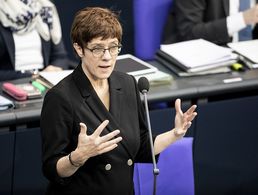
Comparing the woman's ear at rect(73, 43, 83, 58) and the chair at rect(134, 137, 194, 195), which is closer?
the woman's ear at rect(73, 43, 83, 58)

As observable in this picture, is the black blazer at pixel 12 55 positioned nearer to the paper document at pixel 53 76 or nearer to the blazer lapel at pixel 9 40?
the blazer lapel at pixel 9 40

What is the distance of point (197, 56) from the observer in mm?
2875

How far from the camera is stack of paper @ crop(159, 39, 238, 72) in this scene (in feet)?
9.30

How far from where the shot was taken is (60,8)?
13.2 ft

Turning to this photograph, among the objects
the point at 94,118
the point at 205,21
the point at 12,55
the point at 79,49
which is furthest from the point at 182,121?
the point at 205,21

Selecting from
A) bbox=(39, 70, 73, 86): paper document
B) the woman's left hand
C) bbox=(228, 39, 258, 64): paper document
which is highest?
the woman's left hand

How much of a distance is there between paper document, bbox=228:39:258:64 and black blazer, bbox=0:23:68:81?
0.92m

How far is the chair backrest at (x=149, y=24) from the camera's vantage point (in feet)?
10.5

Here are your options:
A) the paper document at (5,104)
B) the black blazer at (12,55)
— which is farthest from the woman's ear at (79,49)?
the black blazer at (12,55)

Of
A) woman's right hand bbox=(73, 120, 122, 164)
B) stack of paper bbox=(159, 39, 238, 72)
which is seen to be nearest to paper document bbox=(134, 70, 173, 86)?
stack of paper bbox=(159, 39, 238, 72)

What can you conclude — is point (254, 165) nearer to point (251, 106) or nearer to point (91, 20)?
point (251, 106)

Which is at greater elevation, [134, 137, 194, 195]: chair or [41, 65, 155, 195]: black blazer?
[41, 65, 155, 195]: black blazer

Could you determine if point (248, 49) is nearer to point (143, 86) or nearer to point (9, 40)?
point (9, 40)

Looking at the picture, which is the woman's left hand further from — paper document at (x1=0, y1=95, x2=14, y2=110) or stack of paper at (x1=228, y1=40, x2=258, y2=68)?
stack of paper at (x1=228, y1=40, x2=258, y2=68)
